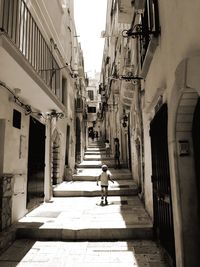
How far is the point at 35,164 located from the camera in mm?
9023

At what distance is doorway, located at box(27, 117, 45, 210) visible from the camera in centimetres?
848

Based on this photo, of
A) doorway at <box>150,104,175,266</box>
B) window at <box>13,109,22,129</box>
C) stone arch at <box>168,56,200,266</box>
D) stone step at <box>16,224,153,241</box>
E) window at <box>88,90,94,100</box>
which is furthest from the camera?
window at <box>88,90,94,100</box>

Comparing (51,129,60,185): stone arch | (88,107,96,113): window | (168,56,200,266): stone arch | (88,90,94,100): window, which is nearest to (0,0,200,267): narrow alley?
(168,56,200,266): stone arch

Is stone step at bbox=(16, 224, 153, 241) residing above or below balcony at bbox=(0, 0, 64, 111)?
below

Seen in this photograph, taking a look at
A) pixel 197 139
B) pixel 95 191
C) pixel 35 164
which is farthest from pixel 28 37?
pixel 95 191

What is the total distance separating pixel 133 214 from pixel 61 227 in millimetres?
2375

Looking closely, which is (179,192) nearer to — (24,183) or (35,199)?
(24,183)

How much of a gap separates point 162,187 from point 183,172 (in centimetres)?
152

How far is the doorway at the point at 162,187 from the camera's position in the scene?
4559 mm

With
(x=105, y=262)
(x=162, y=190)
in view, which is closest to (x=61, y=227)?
(x=105, y=262)

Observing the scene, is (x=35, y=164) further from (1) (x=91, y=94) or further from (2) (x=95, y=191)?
(1) (x=91, y=94)

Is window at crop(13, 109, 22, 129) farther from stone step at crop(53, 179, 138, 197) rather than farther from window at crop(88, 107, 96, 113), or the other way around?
window at crop(88, 107, 96, 113)

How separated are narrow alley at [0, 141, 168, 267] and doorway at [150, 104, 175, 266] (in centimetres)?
41

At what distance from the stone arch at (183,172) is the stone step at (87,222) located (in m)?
2.53
